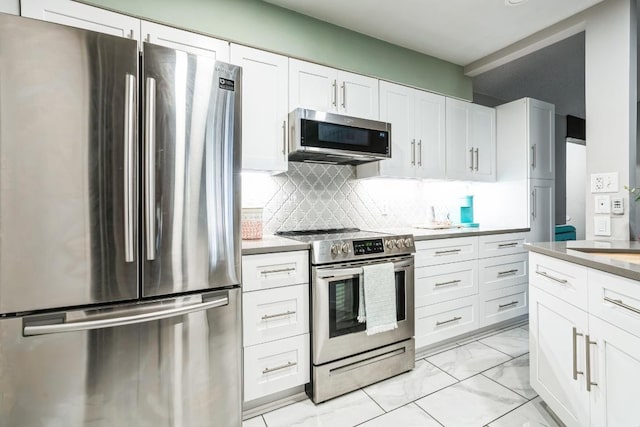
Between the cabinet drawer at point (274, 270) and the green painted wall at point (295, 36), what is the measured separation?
57.3 inches

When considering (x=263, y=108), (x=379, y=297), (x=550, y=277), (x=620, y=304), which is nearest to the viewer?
(x=620, y=304)

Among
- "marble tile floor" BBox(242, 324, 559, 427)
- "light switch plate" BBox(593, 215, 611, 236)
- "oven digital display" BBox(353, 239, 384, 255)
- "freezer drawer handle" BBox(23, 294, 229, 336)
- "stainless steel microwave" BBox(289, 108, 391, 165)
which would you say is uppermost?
"stainless steel microwave" BBox(289, 108, 391, 165)

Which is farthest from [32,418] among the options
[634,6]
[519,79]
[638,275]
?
[519,79]

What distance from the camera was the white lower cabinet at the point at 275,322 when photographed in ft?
5.80

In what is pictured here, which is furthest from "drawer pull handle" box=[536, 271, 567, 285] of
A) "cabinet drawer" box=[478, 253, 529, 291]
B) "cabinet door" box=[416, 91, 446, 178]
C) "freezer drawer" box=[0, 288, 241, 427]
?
"freezer drawer" box=[0, 288, 241, 427]

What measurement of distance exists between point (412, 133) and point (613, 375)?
2138mm

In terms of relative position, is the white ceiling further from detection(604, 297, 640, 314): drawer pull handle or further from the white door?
detection(604, 297, 640, 314): drawer pull handle

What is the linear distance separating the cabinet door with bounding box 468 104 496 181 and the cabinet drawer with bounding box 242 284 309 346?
2.29 metres

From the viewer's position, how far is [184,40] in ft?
6.36

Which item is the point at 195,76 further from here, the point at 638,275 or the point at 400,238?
the point at 638,275

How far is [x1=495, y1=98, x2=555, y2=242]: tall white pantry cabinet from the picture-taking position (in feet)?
10.1

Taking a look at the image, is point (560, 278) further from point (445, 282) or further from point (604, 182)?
point (604, 182)

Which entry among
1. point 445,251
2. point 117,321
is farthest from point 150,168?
point 445,251

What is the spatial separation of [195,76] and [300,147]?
865 mm
